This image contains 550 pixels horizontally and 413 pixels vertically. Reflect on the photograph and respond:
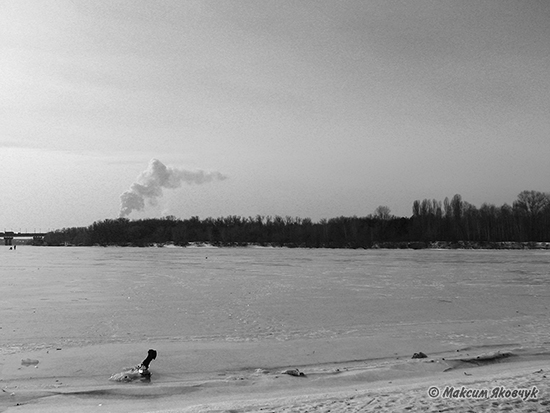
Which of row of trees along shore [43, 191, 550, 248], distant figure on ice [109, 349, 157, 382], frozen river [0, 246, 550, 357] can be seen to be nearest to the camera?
distant figure on ice [109, 349, 157, 382]

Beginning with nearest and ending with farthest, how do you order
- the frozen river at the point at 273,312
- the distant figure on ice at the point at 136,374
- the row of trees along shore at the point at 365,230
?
the distant figure on ice at the point at 136,374 → the frozen river at the point at 273,312 → the row of trees along shore at the point at 365,230

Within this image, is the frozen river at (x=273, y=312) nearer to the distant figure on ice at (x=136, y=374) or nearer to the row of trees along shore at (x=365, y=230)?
the distant figure on ice at (x=136, y=374)

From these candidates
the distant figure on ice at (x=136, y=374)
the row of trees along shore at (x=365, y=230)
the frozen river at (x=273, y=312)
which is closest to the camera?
the distant figure on ice at (x=136, y=374)

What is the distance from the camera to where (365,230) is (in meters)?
99.3

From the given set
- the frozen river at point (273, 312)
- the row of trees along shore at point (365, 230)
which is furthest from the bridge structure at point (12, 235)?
the frozen river at point (273, 312)

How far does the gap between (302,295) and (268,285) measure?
3140mm

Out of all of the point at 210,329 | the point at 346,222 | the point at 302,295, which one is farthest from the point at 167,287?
the point at 346,222

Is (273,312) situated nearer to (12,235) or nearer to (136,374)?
(136,374)

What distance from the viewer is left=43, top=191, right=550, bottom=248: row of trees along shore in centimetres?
8494

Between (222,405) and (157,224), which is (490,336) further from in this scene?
(157,224)

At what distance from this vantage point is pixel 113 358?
7582 millimetres

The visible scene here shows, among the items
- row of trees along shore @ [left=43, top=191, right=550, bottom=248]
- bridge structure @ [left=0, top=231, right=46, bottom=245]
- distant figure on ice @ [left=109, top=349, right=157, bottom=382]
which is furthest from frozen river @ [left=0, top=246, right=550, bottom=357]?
bridge structure @ [left=0, top=231, right=46, bottom=245]

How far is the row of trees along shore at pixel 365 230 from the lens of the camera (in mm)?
84938

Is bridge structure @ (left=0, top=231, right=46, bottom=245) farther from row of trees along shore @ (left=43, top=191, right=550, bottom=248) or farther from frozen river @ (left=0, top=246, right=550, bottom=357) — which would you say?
frozen river @ (left=0, top=246, right=550, bottom=357)
